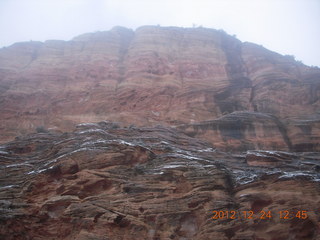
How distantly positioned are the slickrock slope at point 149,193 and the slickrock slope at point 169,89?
5786mm

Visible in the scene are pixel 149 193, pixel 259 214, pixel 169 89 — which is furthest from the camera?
pixel 169 89

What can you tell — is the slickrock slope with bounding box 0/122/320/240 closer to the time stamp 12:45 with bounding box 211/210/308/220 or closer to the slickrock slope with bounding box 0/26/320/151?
the time stamp 12:45 with bounding box 211/210/308/220

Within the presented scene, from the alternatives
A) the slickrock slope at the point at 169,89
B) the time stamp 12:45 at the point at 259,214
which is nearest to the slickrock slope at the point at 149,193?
the time stamp 12:45 at the point at 259,214

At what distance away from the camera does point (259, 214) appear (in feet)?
41.9

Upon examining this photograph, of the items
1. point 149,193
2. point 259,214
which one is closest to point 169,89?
point 149,193

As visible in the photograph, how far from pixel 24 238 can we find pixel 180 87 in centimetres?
2141

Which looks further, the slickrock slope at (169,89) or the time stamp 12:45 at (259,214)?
the slickrock slope at (169,89)

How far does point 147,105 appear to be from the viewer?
29.5m

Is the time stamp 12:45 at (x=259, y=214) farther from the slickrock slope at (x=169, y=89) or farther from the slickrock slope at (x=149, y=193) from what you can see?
the slickrock slope at (x=169, y=89)

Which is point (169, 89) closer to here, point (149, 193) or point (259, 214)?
point (149, 193)

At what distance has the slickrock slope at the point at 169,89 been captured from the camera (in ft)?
75.6

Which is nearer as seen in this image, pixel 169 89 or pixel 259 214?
pixel 259 214

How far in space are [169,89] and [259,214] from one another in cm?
1966

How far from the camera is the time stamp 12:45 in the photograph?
12.4m
